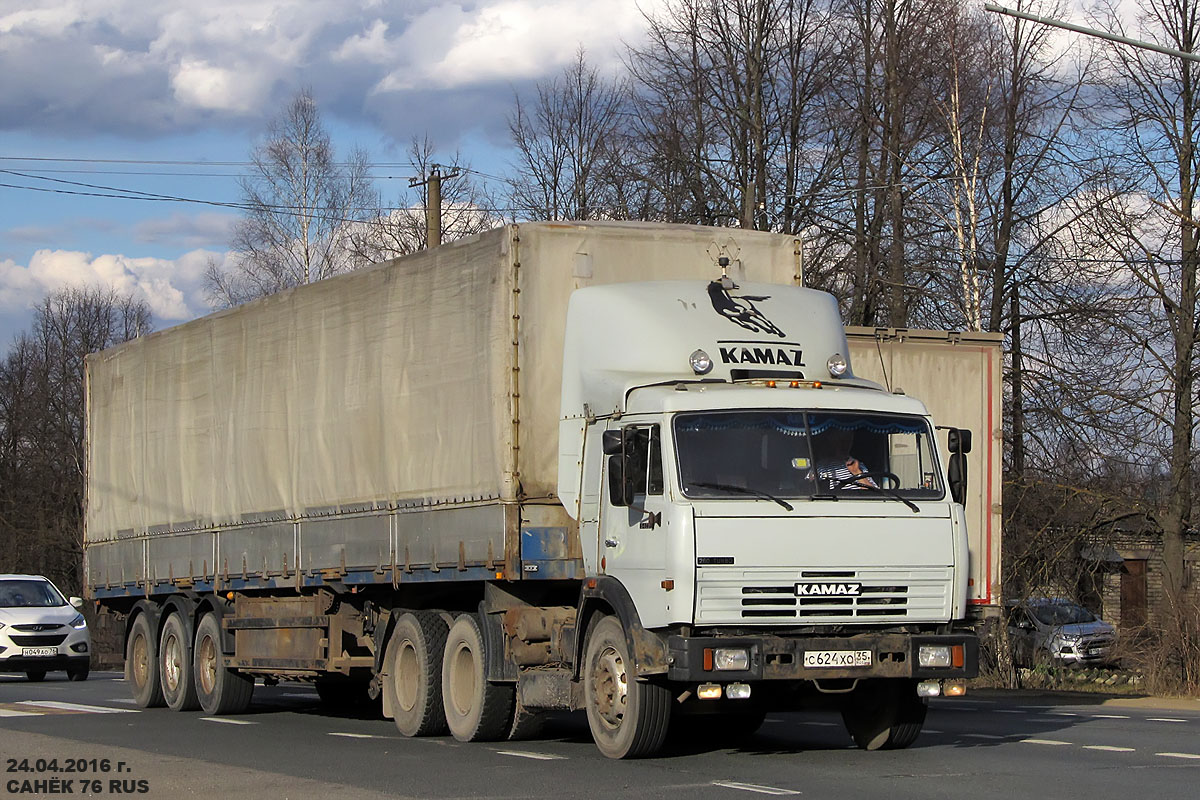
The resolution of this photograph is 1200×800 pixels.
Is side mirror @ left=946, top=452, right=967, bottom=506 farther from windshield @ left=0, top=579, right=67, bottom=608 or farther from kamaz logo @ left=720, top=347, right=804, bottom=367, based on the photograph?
windshield @ left=0, top=579, right=67, bottom=608

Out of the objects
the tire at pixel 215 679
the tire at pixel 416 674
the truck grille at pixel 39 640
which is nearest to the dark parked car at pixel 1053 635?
the tire at pixel 215 679

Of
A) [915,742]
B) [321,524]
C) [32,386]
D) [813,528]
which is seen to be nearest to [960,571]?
[813,528]

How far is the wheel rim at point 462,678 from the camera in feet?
47.0

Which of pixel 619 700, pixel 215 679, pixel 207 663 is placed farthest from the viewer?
pixel 207 663

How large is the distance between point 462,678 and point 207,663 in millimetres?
5614

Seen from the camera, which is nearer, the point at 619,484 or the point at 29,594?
the point at 619,484

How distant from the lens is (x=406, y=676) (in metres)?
15.4

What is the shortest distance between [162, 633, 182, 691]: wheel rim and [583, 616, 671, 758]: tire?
8.60 metres

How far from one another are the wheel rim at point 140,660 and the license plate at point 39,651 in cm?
648

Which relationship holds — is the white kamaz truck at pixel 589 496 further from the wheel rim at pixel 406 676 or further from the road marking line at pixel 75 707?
the road marking line at pixel 75 707

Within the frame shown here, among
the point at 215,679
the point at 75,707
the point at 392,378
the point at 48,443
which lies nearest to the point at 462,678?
the point at 392,378

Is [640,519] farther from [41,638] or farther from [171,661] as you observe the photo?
[41,638]

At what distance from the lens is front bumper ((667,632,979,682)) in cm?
1133

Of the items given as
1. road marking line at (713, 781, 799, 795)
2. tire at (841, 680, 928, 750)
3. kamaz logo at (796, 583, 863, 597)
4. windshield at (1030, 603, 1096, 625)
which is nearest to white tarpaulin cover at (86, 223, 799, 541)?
kamaz logo at (796, 583, 863, 597)
